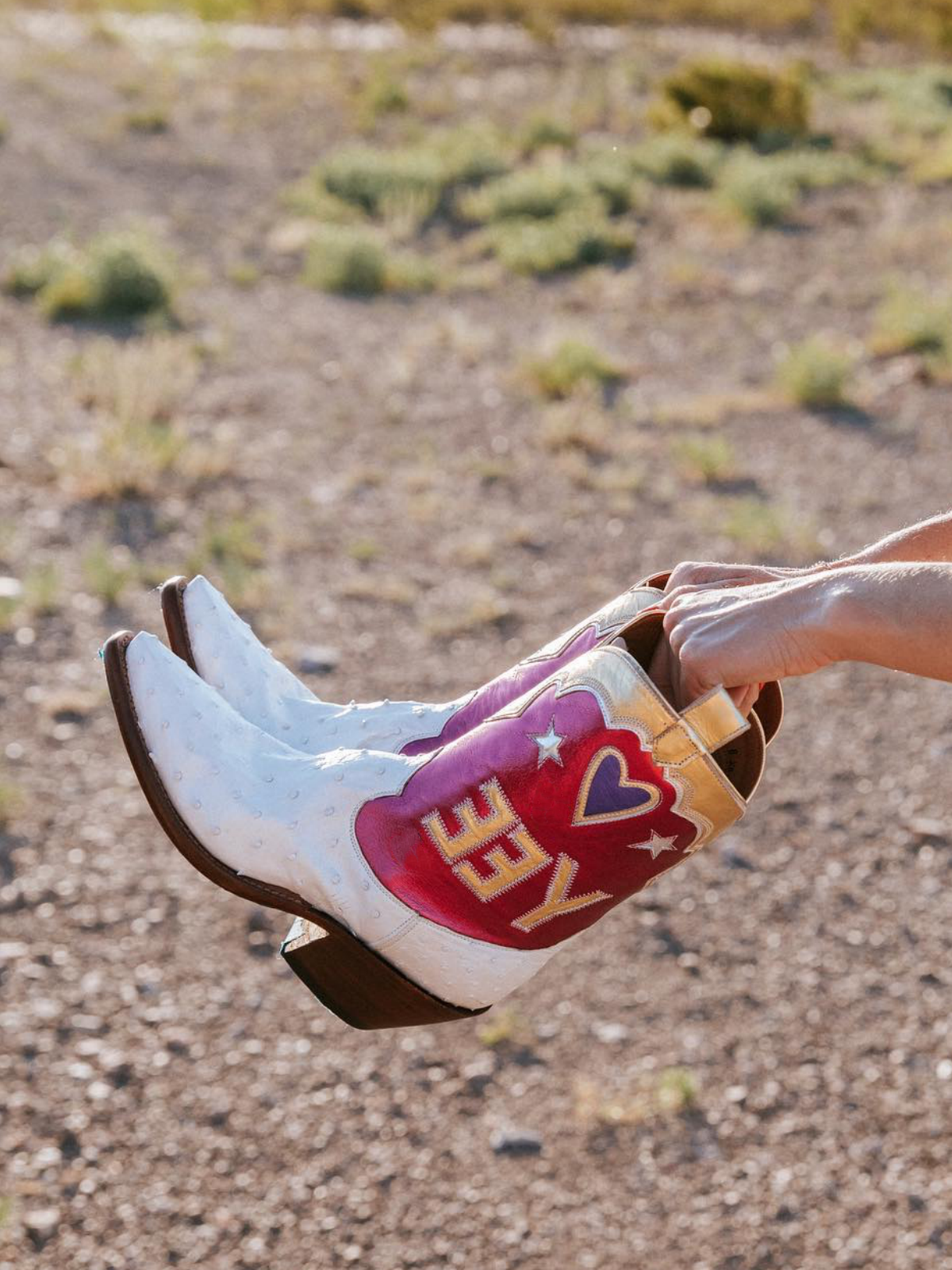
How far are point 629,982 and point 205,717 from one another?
1587mm

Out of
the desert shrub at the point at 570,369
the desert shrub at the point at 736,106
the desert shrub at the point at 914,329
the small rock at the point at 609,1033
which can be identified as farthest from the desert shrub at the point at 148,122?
the small rock at the point at 609,1033

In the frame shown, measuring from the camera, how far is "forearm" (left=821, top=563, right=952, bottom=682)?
1361 mm

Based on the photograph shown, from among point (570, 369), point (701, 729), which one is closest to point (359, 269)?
point (570, 369)

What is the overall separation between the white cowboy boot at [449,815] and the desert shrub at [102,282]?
6938 millimetres

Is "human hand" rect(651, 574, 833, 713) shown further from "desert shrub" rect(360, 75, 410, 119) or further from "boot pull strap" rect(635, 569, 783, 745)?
"desert shrub" rect(360, 75, 410, 119)

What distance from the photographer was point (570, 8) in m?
26.8

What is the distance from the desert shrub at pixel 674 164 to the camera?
42.4ft

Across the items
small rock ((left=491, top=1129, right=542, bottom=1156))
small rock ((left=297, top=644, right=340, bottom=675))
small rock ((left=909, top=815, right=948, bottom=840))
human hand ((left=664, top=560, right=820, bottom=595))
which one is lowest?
small rock ((left=909, top=815, right=948, bottom=840))

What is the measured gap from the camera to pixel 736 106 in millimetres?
14719

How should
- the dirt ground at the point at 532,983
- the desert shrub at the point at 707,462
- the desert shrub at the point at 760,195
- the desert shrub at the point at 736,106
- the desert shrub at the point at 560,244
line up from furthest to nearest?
1. the desert shrub at the point at 736,106
2. the desert shrub at the point at 760,195
3. the desert shrub at the point at 560,244
4. the desert shrub at the point at 707,462
5. the dirt ground at the point at 532,983

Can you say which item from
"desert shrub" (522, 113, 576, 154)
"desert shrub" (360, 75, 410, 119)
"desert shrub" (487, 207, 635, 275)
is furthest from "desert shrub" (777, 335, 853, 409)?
"desert shrub" (360, 75, 410, 119)

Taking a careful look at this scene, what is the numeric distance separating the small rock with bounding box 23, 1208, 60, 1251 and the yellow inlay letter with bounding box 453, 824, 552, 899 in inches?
45.8

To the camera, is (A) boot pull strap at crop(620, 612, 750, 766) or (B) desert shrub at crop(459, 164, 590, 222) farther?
(B) desert shrub at crop(459, 164, 590, 222)

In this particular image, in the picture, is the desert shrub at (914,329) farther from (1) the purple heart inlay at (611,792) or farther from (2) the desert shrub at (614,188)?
(1) the purple heart inlay at (611,792)
